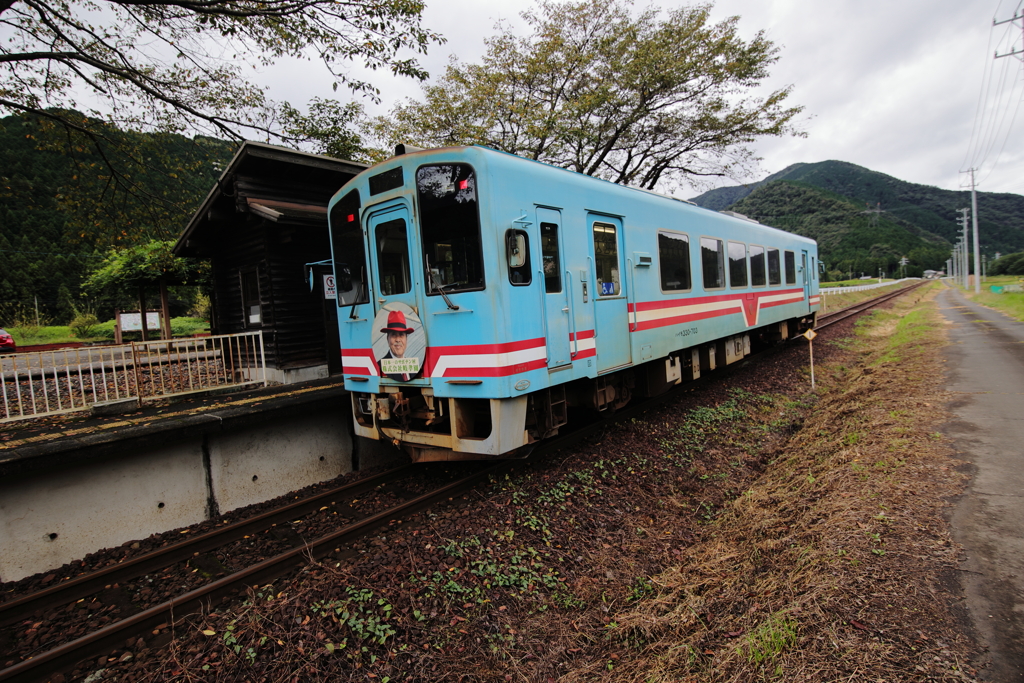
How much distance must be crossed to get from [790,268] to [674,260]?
25.1ft

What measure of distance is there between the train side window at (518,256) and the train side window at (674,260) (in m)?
3.00

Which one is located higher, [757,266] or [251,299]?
[251,299]

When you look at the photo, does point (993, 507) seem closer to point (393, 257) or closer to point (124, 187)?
point (393, 257)

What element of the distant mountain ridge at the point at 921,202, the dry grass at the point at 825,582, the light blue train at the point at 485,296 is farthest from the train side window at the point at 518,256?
the distant mountain ridge at the point at 921,202

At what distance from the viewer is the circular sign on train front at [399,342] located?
4.84 meters

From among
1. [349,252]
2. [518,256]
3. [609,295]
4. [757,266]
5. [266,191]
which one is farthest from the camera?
[757,266]

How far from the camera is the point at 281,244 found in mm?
9047

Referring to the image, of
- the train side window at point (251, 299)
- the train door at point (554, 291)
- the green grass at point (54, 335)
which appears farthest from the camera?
the green grass at point (54, 335)

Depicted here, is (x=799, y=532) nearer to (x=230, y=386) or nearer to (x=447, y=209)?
(x=447, y=209)

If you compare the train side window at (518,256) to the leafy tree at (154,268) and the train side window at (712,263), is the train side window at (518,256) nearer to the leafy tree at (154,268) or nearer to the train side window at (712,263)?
the train side window at (712,263)

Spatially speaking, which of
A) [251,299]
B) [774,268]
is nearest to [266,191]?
[251,299]

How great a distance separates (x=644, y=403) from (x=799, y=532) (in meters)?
4.02

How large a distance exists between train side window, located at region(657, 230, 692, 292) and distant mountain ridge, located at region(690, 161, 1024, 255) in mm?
93277

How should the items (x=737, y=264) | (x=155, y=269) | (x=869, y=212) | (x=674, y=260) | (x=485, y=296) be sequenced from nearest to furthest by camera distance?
1. (x=485, y=296)
2. (x=674, y=260)
3. (x=737, y=264)
4. (x=155, y=269)
5. (x=869, y=212)
